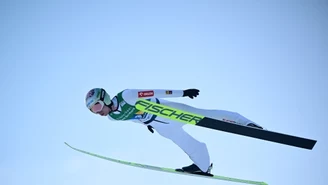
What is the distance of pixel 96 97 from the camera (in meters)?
6.42

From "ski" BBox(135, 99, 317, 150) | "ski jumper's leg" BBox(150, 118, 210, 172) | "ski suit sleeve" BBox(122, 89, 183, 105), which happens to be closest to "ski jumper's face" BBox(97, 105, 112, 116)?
"ski suit sleeve" BBox(122, 89, 183, 105)

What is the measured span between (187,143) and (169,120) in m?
0.66

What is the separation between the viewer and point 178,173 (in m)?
7.94

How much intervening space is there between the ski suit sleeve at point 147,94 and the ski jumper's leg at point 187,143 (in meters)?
0.86

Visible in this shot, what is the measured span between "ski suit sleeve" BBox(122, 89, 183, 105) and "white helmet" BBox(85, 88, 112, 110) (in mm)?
327

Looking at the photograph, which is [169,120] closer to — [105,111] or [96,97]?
[105,111]

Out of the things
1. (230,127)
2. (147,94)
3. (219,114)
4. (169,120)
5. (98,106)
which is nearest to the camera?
(230,127)

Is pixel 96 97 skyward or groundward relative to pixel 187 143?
skyward

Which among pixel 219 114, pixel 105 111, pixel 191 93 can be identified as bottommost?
pixel 105 111

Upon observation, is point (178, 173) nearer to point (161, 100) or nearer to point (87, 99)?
point (161, 100)

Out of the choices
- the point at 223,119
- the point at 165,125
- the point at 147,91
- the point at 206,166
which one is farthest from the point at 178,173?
the point at 147,91

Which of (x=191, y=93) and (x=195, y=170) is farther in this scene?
(x=195, y=170)

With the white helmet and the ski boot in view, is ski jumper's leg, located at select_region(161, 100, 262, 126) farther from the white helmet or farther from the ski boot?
the ski boot

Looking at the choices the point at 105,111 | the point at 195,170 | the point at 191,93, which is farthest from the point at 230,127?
the point at 105,111
